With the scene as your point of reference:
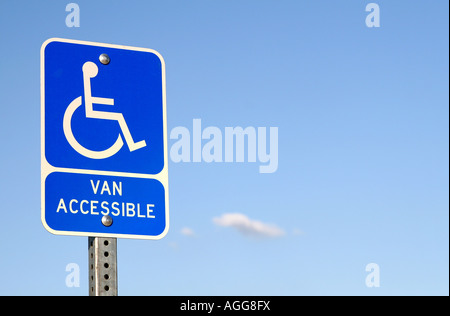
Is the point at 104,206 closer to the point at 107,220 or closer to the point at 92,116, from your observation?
the point at 107,220

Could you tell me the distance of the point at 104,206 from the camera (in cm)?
420

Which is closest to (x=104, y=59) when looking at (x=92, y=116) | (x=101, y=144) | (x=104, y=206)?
(x=92, y=116)

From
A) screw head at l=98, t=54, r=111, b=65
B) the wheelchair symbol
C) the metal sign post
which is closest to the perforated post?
the metal sign post

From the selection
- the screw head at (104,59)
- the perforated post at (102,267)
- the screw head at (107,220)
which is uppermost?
the screw head at (104,59)

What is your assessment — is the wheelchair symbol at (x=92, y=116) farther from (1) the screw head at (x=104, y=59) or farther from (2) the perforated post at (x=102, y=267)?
(2) the perforated post at (x=102, y=267)

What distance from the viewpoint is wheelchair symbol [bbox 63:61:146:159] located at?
4258 millimetres

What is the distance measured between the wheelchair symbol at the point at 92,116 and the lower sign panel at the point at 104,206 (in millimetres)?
162

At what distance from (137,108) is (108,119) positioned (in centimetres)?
23

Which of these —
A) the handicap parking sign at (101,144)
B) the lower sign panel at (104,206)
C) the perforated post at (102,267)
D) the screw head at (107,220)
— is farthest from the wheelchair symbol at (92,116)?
the perforated post at (102,267)

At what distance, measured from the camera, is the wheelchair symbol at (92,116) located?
14.0 ft

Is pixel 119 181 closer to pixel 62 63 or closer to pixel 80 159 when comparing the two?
pixel 80 159

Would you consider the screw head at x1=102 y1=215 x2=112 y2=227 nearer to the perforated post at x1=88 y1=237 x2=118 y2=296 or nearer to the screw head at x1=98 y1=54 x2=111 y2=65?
the perforated post at x1=88 y1=237 x2=118 y2=296
